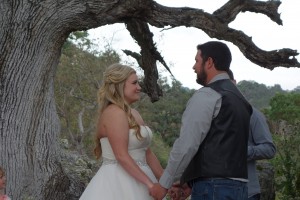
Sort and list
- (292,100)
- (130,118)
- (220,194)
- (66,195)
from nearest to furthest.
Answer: (220,194) → (130,118) → (66,195) → (292,100)

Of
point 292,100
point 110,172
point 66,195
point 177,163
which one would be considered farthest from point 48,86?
point 292,100

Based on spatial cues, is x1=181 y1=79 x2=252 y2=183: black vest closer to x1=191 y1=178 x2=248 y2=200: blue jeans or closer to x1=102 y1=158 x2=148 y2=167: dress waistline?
x1=191 y1=178 x2=248 y2=200: blue jeans

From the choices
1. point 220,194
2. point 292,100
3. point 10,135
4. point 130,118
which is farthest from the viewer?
point 292,100

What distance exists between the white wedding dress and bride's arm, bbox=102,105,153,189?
4.4 inches

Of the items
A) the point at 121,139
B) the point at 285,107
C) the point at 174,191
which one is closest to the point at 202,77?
the point at 121,139

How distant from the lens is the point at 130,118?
188 inches

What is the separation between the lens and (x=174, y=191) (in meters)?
4.73

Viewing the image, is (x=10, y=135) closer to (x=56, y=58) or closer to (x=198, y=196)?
(x=56, y=58)

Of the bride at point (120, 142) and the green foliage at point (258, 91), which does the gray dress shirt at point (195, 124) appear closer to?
the bride at point (120, 142)

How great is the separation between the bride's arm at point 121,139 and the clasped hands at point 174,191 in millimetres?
127

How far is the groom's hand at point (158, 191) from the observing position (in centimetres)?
442

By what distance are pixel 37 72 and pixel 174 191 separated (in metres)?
2.50

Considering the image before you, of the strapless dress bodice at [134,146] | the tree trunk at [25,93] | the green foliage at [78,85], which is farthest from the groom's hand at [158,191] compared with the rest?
the green foliage at [78,85]

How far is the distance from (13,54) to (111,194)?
2362 mm
